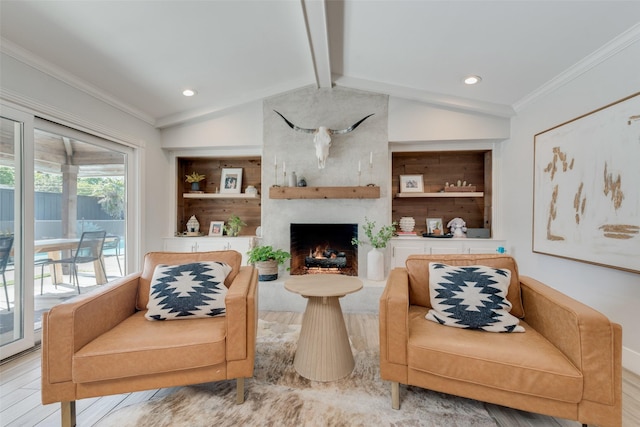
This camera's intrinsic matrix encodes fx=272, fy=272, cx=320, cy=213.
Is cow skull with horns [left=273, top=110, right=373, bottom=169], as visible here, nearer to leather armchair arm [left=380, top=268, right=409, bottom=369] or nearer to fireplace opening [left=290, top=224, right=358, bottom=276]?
fireplace opening [left=290, top=224, right=358, bottom=276]

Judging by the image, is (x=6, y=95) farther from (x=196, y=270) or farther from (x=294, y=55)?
(x=294, y=55)

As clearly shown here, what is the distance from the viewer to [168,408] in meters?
1.53

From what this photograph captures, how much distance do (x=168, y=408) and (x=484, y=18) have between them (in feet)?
10.7

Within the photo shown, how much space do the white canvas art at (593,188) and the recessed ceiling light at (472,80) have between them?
0.81 m

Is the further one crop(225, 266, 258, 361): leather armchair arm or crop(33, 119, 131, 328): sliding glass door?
crop(33, 119, 131, 328): sliding glass door

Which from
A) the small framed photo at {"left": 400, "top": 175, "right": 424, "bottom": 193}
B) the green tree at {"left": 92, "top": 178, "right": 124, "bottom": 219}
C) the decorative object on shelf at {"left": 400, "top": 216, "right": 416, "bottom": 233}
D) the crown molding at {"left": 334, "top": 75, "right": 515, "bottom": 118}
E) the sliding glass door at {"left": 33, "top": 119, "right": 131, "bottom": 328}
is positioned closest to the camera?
the sliding glass door at {"left": 33, "top": 119, "right": 131, "bottom": 328}

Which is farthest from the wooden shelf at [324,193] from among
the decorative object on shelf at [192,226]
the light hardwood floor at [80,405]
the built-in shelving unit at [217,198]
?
the light hardwood floor at [80,405]

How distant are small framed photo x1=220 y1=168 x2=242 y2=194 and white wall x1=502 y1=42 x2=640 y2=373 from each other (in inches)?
141

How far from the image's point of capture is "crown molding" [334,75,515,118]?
124 inches

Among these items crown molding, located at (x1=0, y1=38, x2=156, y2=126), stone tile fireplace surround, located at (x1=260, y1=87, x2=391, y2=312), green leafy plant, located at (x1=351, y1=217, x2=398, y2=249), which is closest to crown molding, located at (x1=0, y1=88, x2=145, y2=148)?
crown molding, located at (x1=0, y1=38, x2=156, y2=126)

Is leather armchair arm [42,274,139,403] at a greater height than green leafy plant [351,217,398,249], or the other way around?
green leafy plant [351,217,398,249]

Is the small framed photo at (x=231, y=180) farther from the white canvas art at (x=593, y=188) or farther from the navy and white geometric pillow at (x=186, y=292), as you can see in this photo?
the white canvas art at (x=593, y=188)

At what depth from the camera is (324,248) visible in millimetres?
3629

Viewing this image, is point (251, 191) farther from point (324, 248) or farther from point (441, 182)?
point (441, 182)
